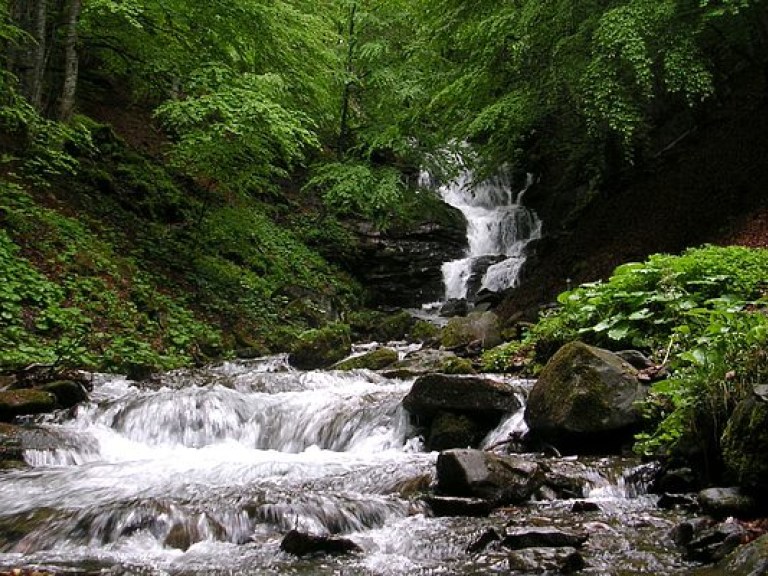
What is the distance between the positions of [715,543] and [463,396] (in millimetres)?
3402

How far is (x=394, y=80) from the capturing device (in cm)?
1836

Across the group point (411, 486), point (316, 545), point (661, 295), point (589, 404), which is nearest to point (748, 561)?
point (316, 545)

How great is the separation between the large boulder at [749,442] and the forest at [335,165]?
91 cm

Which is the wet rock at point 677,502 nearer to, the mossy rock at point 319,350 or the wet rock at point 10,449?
the wet rock at point 10,449

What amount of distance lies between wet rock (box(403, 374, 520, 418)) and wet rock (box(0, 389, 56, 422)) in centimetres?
423

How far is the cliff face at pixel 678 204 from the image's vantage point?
1089cm

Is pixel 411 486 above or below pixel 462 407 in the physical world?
below

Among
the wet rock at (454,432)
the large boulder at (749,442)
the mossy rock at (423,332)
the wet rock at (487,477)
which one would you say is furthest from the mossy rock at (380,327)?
the large boulder at (749,442)

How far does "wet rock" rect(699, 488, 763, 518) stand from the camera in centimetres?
369

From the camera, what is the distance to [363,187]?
17.1 metres

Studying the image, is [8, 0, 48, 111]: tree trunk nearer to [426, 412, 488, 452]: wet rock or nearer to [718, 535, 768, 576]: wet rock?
[426, 412, 488, 452]: wet rock

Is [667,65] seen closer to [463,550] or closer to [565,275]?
[565,275]

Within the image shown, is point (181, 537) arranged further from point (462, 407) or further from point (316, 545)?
point (462, 407)

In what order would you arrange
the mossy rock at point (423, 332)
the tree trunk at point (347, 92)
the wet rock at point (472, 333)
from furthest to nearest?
the tree trunk at point (347, 92) → the mossy rock at point (423, 332) → the wet rock at point (472, 333)
